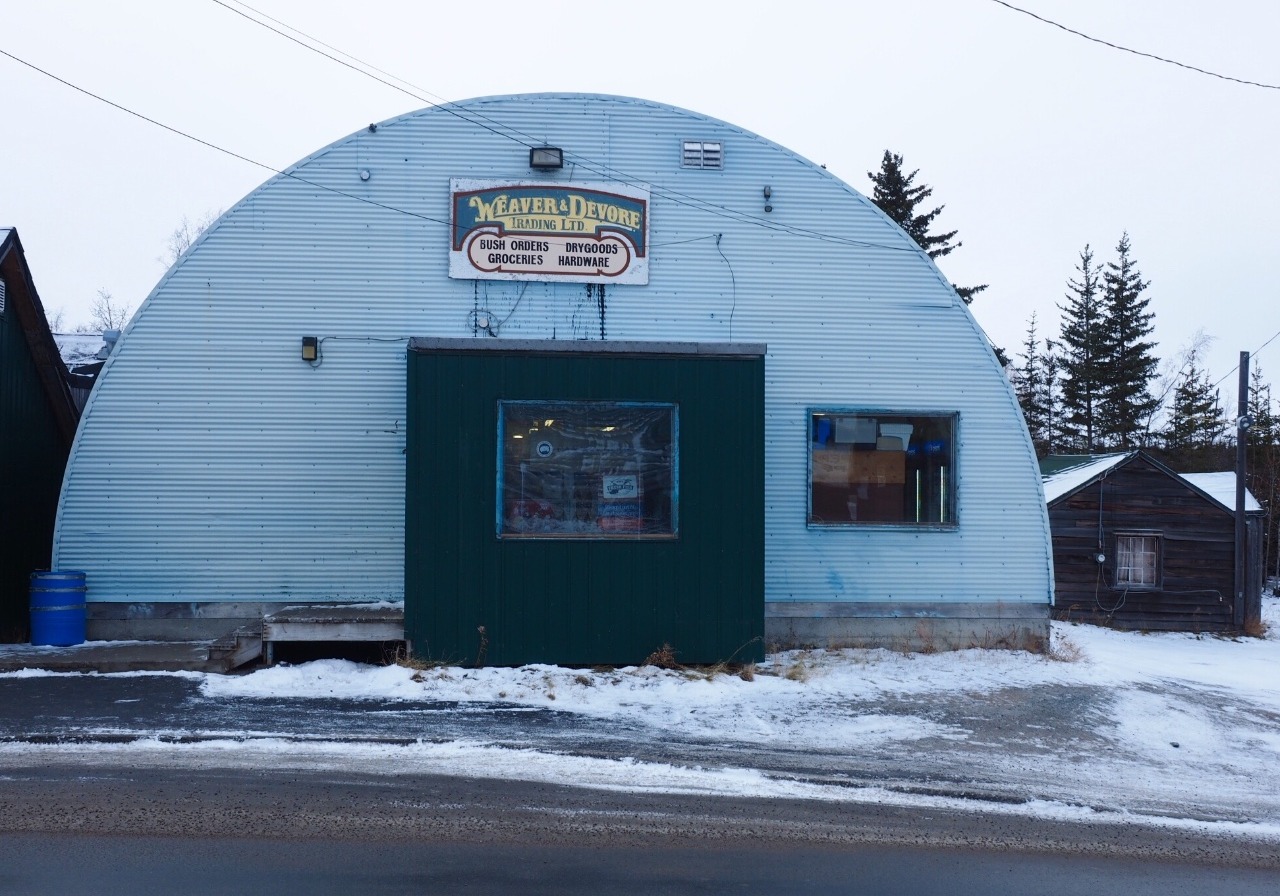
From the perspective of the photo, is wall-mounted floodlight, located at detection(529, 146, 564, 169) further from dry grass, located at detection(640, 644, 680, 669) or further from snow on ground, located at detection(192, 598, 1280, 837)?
snow on ground, located at detection(192, 598, 1280, 837)

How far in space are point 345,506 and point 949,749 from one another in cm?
734

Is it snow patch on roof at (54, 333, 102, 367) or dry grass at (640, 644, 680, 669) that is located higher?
snow patch on roof at (54, 333, 102, 367)

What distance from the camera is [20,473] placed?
13000 mm

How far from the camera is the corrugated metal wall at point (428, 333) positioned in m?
12.1

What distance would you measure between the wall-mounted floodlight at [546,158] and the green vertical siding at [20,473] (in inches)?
265

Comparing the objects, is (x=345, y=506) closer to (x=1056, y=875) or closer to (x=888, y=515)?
(x=888, y=515)

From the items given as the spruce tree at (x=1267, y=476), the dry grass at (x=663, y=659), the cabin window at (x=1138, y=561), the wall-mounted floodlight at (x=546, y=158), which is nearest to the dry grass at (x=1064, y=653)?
the dry grass at (x=663, y=659)

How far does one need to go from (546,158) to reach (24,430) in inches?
296

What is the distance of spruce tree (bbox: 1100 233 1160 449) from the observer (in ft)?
154

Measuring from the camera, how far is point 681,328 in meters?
12.8

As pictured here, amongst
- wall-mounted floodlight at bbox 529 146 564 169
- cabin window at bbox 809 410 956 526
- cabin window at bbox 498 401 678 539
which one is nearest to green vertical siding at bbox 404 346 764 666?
cabin window at bbox 498 401 678 539

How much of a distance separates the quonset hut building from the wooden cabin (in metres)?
11.2

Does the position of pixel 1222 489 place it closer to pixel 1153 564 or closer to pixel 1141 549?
pixel 1153 564

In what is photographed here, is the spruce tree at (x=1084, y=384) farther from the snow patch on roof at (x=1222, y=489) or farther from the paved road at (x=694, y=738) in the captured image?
the paved road at (x=694, y=738)
